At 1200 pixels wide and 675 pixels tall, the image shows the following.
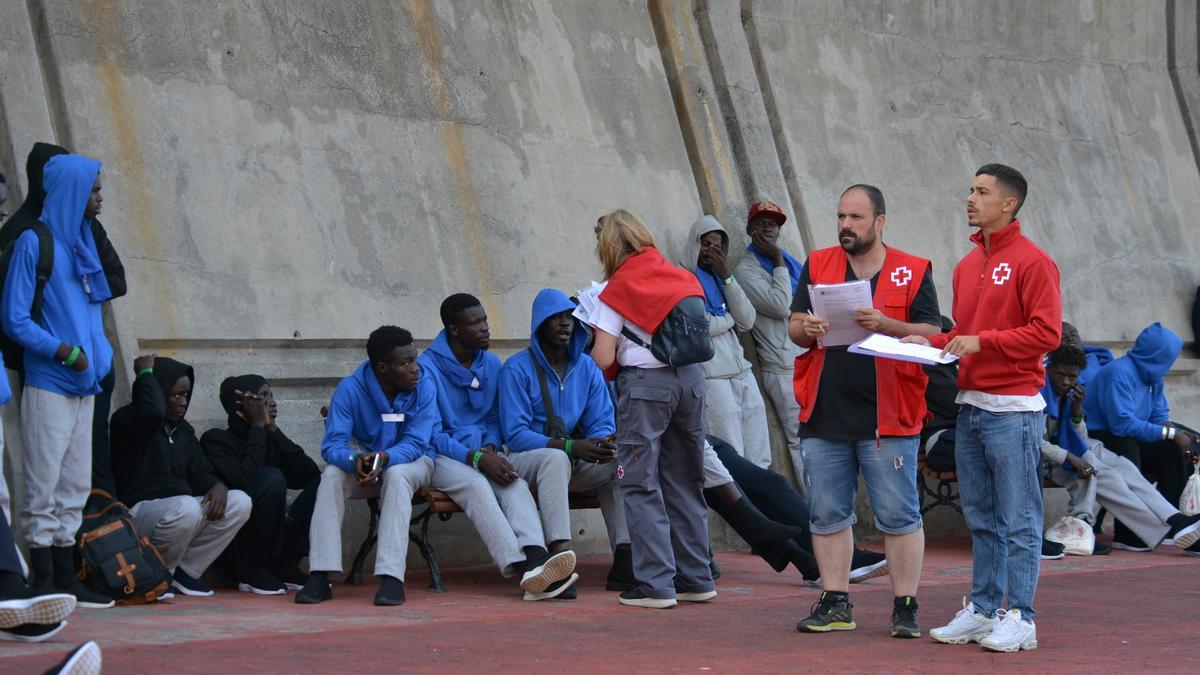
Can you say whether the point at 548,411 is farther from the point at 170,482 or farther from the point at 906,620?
the point at 906,620

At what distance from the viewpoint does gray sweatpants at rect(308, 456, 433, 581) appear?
7.73m

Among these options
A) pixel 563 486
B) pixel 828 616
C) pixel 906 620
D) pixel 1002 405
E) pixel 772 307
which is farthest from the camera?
pixel 772 307

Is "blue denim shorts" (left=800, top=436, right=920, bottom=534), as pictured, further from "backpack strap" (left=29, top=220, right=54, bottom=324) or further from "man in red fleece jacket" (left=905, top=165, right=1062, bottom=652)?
"backpack strap" (left=29, top=220, right=54, bottom=324)

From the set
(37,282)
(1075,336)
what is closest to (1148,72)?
(1075,336)

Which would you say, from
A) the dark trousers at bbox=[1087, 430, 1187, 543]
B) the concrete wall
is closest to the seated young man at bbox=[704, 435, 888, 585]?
the concrete wall

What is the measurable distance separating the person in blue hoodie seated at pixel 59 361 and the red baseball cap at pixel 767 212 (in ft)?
16.0

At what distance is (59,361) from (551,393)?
2634 mm

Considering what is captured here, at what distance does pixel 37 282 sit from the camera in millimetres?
7312

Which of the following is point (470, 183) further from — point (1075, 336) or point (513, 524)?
point (1075, 336)

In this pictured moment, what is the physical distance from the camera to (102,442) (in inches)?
306

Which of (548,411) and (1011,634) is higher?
(548,411)

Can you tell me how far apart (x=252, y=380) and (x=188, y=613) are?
1.68m

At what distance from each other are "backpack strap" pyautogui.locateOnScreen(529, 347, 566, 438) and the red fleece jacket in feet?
9.10

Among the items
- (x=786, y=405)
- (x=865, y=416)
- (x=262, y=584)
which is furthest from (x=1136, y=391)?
(x=262, y=584)
